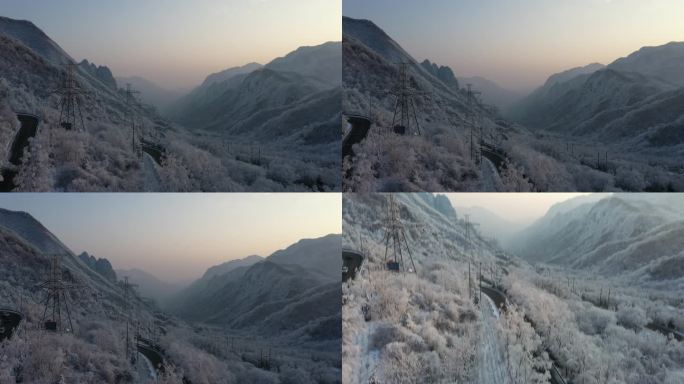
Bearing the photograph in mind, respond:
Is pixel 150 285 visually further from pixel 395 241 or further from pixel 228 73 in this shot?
pixel 395 241

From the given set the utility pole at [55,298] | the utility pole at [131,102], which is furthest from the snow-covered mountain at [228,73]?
the utility pole at [55,298]

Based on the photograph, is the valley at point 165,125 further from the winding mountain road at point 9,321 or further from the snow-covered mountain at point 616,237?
the snow-covered mountain at point 616,237

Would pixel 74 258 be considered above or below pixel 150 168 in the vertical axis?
below

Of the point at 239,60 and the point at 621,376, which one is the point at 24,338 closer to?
the point at 239,60

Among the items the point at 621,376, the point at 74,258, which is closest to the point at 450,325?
the point at 621,376

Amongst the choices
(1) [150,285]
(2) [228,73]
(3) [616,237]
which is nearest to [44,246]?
(1) [150,285]
